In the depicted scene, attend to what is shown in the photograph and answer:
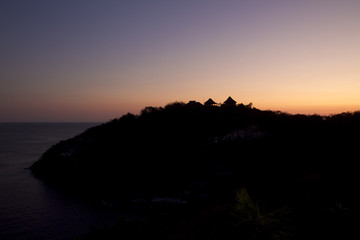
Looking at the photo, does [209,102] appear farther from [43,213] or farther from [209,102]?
[43,213]

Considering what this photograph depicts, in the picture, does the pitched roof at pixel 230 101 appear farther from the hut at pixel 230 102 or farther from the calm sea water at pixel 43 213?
the calm sea water at pixel 43 213

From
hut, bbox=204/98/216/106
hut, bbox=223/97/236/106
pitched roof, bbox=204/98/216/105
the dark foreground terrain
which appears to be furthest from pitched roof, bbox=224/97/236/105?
the dark foreground terrain

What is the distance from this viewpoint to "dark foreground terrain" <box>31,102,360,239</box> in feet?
33.5

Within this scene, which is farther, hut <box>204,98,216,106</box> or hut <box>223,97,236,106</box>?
hut <box>204,98,216,106</box>

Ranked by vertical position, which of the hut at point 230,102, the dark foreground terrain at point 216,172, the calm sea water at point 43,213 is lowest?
the calm sea water at point 43,213

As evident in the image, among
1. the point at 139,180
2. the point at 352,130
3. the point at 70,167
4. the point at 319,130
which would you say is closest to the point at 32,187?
the point at 70,167

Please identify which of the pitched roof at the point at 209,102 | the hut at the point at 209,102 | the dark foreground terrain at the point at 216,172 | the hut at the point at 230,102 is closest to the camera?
the dark foreground terrain at the point at 216,172

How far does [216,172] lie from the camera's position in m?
30.7

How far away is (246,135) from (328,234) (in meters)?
25.3

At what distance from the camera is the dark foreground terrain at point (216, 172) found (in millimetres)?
10197

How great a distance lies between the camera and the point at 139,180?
34.2 metres

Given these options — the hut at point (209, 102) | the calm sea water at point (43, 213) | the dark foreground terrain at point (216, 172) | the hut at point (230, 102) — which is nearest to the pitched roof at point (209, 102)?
the hut at point (209, 102)

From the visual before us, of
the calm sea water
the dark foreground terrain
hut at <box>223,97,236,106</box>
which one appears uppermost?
hut at <box>223,97,236,106</box>

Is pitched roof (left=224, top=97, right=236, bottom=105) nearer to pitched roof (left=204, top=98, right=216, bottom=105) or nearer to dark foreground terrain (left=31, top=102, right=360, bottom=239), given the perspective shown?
pitched roof (left=204, top=98, right=216, bottom=105)
